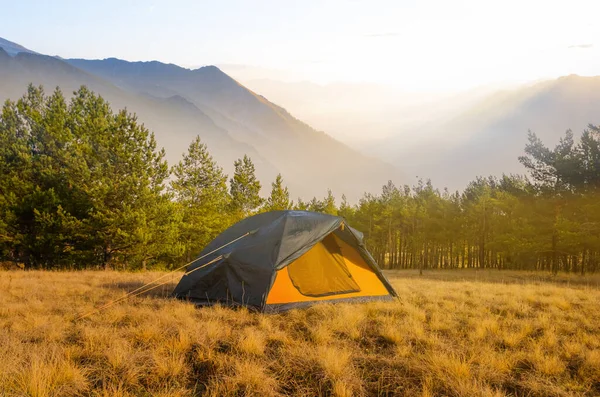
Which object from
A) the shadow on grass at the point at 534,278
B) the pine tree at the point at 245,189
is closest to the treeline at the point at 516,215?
the shadow on grass at the point at 534,278

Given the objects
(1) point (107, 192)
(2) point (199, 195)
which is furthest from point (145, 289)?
(2) point (199, 195)

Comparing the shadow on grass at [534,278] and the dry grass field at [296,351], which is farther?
the shadow on grass at [534,278]

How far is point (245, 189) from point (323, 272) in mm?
33219

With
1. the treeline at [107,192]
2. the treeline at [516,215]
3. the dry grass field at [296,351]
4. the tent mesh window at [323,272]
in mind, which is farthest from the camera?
the treeline at [516,215]

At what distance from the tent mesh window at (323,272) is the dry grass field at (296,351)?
882mm

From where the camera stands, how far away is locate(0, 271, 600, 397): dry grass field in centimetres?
380

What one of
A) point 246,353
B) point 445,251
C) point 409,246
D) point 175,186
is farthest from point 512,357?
point 445,251

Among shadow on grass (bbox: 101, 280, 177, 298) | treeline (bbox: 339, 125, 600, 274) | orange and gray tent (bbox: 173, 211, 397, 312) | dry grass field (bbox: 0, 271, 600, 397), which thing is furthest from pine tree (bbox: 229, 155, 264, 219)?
dry grass field (bbox: 0, 271, 600, 397)

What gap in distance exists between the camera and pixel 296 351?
4805 mm

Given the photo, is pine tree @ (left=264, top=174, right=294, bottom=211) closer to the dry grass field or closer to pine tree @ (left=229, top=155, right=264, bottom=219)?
pine tree @ (left=229, top=155, right=264, bottom=219)

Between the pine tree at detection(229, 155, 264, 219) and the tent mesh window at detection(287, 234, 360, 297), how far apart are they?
3165 cm

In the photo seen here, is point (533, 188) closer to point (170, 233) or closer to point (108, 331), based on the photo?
point (170, 233)

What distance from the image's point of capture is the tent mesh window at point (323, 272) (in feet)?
27.0

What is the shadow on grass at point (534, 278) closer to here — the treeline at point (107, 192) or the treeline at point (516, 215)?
the treeline at point (516, 215)
